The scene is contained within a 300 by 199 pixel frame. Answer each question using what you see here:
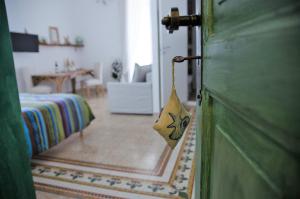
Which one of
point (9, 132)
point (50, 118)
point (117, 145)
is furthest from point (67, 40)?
point (9, 132)

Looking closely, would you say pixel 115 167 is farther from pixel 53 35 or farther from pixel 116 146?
pixel 53 35

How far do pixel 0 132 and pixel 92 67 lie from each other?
5696mm

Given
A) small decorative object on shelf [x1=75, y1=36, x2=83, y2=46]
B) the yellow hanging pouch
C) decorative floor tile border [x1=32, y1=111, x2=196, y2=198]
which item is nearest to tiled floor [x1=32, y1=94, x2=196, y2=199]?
decorative floor tile border [x1=32, y1=111, x2=196, y2=198]

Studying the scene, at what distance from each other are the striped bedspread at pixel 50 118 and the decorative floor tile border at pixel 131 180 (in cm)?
26

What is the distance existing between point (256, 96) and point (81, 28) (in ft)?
21.4

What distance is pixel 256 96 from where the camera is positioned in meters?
0.30

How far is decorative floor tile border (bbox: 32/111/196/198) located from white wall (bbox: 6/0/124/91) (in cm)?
357

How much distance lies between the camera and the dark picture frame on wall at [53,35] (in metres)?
5.24

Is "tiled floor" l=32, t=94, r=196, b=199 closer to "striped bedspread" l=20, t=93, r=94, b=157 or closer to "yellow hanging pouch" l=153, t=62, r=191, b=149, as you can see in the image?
"striped bedspread" l=20, t=93, r=94, b=157

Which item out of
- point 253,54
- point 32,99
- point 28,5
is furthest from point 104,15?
point 253,54

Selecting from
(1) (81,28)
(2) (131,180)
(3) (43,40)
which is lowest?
(2) (131,180)

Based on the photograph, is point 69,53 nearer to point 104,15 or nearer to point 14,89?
point 104,15

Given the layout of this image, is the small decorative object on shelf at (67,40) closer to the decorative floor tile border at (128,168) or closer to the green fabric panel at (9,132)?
the decorative floor tile border at (128,168)

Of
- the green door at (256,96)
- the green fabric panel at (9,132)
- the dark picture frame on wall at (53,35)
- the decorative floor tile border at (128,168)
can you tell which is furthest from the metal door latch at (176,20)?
the dark picture frame on wall at (53,35)
